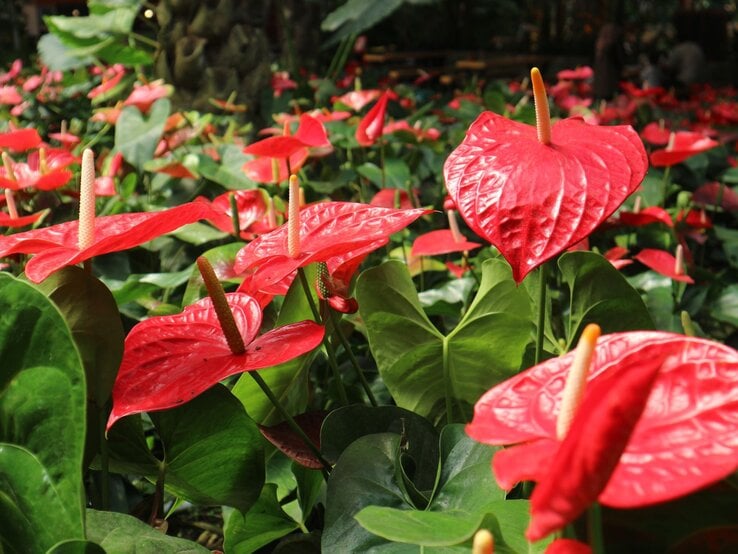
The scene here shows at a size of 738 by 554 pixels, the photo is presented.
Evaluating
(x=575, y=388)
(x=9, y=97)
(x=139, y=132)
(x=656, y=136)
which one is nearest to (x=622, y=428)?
(x=575, y=388)

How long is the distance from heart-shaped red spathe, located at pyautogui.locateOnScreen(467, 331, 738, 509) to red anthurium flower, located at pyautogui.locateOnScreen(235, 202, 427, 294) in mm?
148

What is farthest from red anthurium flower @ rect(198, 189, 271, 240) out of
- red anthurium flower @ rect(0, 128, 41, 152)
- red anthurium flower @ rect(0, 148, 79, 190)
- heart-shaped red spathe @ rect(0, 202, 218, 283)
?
heart-shaped red spathe @ rect(0, 202, 218, 283)

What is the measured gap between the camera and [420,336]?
554 mm

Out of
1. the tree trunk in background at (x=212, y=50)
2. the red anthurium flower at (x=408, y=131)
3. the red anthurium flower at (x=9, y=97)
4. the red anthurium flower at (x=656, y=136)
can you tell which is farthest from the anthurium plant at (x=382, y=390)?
the red anthurium flower at (x=9, y=97)

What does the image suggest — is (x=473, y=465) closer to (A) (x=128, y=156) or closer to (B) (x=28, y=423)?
(B) (x=28, y=423)

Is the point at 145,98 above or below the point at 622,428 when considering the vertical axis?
below

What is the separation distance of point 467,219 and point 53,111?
2.44m

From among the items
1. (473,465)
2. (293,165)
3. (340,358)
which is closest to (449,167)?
(473,465)

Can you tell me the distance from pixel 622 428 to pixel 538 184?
0.67 ft

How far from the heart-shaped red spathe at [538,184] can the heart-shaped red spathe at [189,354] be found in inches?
3.9

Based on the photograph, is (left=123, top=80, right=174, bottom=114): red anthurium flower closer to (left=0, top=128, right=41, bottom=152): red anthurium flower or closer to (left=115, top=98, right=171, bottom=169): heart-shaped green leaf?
(left=115, top=98, right=171, bottom=169): heart-shaped green leaf

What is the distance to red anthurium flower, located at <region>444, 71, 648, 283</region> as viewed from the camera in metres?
0.38

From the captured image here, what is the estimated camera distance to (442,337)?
0.55 meters

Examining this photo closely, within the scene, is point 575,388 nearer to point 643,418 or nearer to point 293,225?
point 643,418
